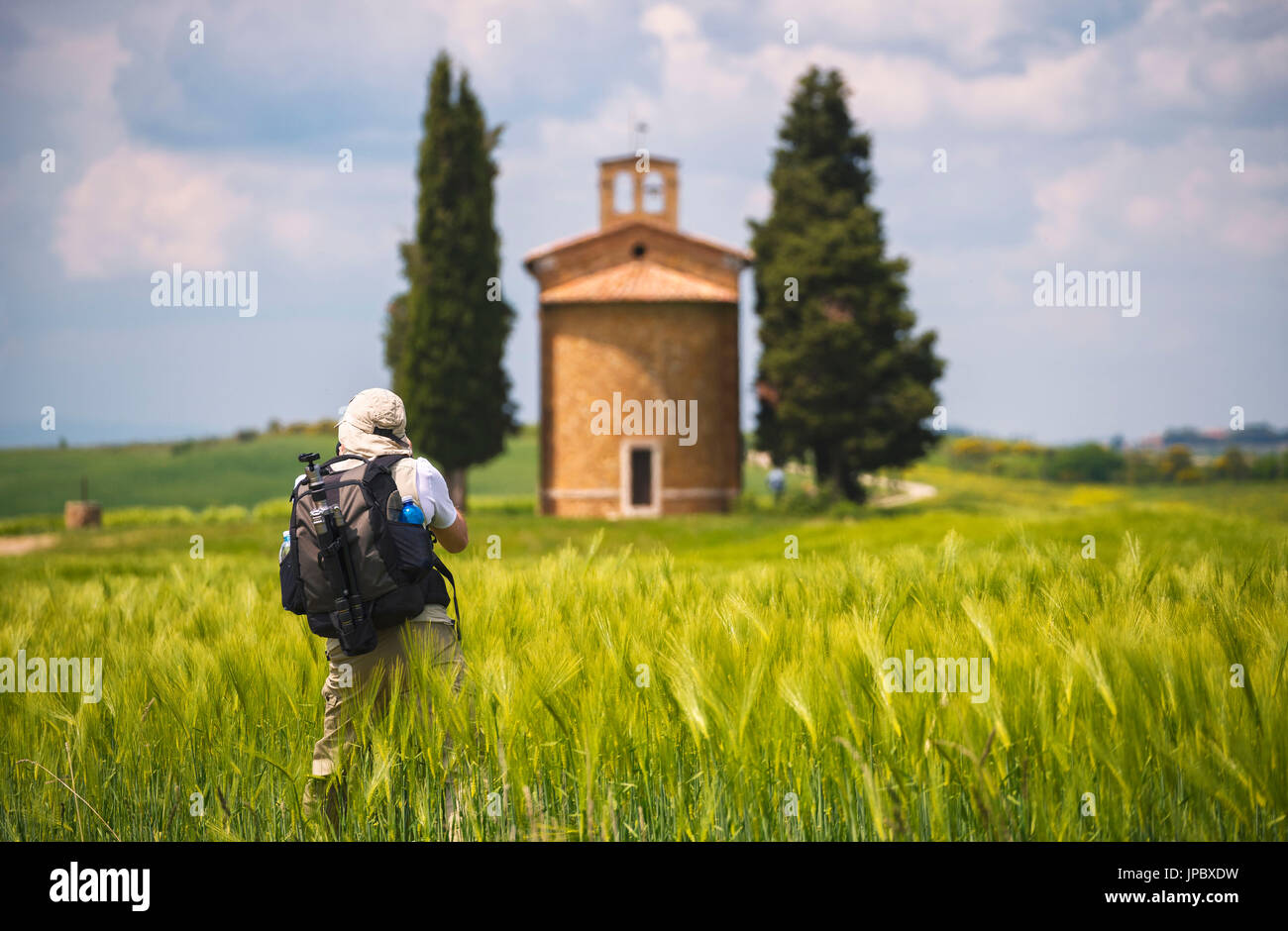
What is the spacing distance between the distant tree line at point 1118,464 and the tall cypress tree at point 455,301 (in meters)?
34.3

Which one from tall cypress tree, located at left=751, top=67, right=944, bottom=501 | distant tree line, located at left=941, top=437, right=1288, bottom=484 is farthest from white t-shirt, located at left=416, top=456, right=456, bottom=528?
distant tree line, located at left=941, top=437, right=1288, bottom=484

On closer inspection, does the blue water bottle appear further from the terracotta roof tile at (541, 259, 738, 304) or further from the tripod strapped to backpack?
the terracotta roof tile at (541, 259, 738, 304)

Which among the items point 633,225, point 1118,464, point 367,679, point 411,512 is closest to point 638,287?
point 633,225

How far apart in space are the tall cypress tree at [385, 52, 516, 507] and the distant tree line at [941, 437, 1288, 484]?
113ft

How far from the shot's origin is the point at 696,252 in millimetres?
31609

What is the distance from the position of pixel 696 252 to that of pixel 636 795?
95.7 feet

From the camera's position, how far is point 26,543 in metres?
22.9

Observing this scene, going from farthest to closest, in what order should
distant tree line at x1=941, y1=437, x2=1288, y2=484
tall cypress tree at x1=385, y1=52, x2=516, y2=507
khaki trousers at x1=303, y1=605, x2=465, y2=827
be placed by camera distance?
distant tree line at x1=941, y1=437, x2=1288, y2=484 < tall cypress tree at x1=385, y1=52, x2=516, y2=507 < khaki trousers at x1=303, y1=605, x2=465, y2=827

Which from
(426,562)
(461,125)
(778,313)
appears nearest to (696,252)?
(778,313)

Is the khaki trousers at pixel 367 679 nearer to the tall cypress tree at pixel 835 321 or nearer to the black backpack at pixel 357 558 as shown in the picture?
the black backpack at pixel 357 558

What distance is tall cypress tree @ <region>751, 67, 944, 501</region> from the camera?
29.0 meters

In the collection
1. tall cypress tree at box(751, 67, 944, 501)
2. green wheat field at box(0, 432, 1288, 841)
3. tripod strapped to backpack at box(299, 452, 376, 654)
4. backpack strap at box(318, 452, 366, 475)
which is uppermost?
tall cypress tree at box(751, 67, 944, 501)

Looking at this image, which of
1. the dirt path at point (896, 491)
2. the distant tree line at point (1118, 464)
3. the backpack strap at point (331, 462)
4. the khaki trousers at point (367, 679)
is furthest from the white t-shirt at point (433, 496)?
the distant tree line at point (1118, 464)

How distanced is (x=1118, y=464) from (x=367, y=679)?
55.5 meters
